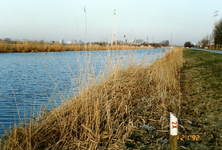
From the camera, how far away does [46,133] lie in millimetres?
2598

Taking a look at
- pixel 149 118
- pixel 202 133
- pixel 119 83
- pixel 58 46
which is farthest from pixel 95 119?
pixel 58 46

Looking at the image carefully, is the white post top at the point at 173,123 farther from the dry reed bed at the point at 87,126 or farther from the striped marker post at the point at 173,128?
the dry reed bed at the point at 87,126

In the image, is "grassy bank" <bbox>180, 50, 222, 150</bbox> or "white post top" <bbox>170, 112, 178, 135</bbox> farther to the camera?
"grassy bank" <bbox>180, 50, 222, 150</bbox>

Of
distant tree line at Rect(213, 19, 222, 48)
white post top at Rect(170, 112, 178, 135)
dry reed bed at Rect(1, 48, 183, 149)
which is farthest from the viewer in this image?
distant tree line at Rect(213, 19, 222, 48)

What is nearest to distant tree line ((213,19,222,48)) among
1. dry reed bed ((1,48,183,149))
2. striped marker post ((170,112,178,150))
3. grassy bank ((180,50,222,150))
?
grassy bank ((180,50,222,150))

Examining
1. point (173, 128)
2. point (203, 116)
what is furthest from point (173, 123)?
point (203, 116)

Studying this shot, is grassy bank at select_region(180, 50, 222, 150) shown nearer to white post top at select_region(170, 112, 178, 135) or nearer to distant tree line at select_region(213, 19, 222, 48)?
white post top at select_region(170, 112, 178, 135)

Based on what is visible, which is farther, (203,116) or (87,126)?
(203,116)

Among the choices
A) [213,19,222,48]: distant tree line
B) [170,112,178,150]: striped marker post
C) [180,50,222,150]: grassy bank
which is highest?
[213,19,222,48]: distant tree line

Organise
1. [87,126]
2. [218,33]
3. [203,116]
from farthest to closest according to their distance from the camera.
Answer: [218,33] < [203,116] < [87,126]

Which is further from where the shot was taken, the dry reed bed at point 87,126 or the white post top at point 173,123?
the dry reed bed at point 87,126

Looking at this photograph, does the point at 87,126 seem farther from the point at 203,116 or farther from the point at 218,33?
Answer: the point at 218,33

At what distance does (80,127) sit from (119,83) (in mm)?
1429

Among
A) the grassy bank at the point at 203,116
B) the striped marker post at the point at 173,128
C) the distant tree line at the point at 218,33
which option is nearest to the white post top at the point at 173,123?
the striped marker post at the point at 173,128
